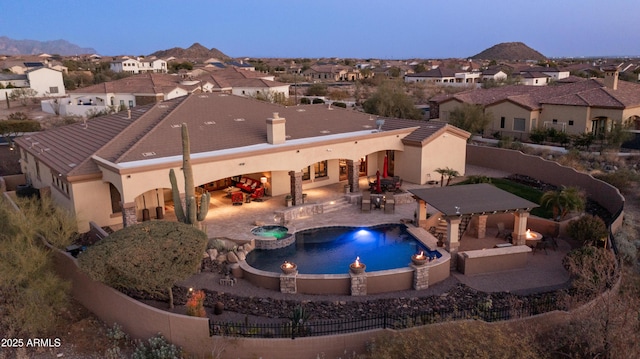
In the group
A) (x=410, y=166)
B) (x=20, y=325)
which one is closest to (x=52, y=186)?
(x=20, y=325)

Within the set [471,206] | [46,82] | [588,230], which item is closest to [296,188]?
[471,206]

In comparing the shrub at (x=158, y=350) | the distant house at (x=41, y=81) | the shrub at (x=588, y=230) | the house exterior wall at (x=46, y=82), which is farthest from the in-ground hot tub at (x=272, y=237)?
the house exterior wall at (x=46, y=82)

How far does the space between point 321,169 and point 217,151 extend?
7471mm

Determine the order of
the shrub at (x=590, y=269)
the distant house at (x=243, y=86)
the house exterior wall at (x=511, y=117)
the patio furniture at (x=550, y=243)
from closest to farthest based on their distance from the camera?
1. the shrub at (x=590, y=269)
2. the patio furniture at (x=550, y=243)
3. the house exterior wall at (x=511, y=117)
4. the distant house at (x=243, y=86)

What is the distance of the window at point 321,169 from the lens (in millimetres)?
28905

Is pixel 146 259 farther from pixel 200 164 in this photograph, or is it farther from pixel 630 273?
pixel 630 273

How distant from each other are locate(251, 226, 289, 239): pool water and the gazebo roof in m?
6.02

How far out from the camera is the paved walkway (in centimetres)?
1689

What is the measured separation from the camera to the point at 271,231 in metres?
21.6

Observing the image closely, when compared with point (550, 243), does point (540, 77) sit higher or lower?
higher

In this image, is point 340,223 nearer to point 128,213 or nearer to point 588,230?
point 128,213

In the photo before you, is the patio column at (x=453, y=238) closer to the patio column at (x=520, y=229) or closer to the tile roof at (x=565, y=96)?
the patio column at (x=520, y=229)

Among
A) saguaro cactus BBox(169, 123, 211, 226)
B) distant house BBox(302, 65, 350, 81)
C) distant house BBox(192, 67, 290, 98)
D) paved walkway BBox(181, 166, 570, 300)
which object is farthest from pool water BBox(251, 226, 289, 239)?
distant house BBox(302, 65, 350, 81)

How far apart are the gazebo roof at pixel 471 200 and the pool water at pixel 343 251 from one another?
1.92m
